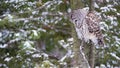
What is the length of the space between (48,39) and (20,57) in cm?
42

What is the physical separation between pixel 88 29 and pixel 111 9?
69.7 inches

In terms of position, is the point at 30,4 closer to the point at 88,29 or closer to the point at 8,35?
the point at 8,35

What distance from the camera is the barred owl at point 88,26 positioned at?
190 centimetres

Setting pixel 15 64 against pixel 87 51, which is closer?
pixel 87 51

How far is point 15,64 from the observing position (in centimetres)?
347

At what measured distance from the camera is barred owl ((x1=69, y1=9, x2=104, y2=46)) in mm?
1901

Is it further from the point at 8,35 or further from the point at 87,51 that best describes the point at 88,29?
the point at 8,35

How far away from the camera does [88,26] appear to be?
1.91m

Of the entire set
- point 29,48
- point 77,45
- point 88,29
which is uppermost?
point 88,29

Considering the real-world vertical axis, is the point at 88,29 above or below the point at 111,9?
above

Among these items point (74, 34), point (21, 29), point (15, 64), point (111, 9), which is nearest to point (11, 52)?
point (15, 64)

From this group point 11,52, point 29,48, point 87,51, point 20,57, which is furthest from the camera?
point 11,52

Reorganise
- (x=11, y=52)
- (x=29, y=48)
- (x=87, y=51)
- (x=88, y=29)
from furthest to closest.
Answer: (x=11, y=52) < (x=29, y=48) < (x=87, y=51) < (x=88, y=29)

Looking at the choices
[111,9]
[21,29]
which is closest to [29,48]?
[21,29]
